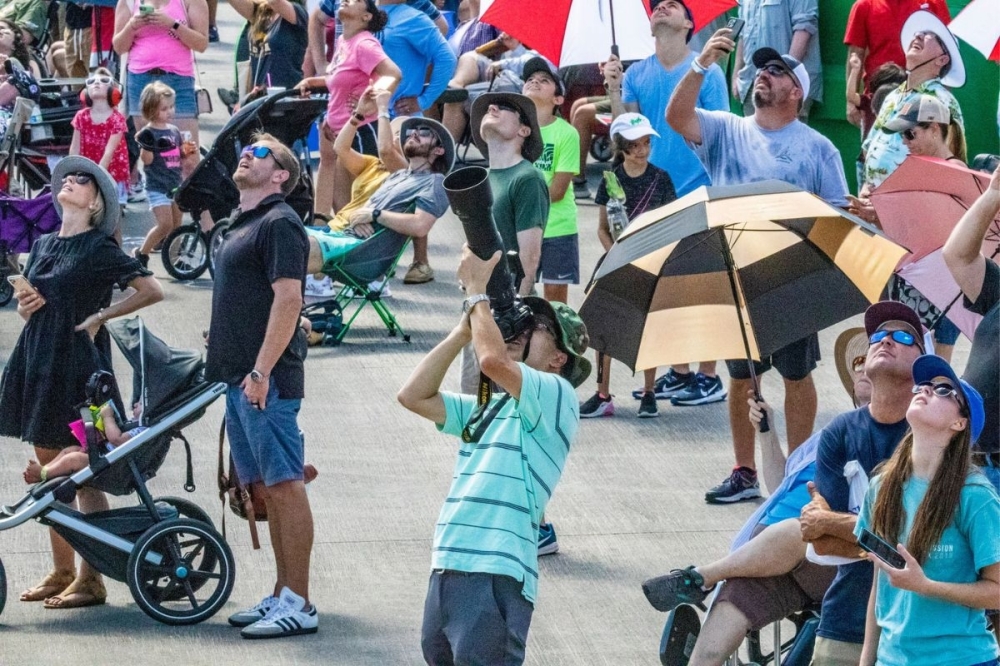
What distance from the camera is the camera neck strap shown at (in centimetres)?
480

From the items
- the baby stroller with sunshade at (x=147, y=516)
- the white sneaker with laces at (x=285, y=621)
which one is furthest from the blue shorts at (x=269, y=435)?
the white sneaker with laces at (x=285, y=621)

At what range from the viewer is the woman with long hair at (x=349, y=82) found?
1177cm

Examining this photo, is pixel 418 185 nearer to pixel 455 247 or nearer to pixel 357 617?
pixel 455 247

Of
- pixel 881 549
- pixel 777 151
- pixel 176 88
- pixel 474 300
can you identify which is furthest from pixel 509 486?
pixel 176 88

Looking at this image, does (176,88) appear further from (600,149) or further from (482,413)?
(482,413)

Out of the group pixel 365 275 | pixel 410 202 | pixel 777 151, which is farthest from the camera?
pixel 365 275

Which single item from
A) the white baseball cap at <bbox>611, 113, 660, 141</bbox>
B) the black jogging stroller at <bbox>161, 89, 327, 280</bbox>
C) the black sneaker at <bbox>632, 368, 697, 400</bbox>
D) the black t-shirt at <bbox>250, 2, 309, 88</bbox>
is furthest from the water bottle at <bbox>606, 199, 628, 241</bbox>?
the black t-shirt at <bbox>250, 2, 309, 88</bbox>

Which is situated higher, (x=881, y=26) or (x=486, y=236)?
(x=486, y=236)

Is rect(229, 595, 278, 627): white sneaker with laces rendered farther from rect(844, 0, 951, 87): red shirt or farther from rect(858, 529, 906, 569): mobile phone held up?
rect(844, 0, 951, 87): red shirt

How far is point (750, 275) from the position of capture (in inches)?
238

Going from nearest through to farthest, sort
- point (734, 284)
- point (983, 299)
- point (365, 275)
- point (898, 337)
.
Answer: point (898, 337) → point (983, 299) → point (734, 284) → point (365, 275)

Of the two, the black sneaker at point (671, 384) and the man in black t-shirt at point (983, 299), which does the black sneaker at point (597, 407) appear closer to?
the black sneaker at point (671, 384)

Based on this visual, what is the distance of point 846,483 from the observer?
5039 millimetres

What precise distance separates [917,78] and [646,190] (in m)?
1.60
